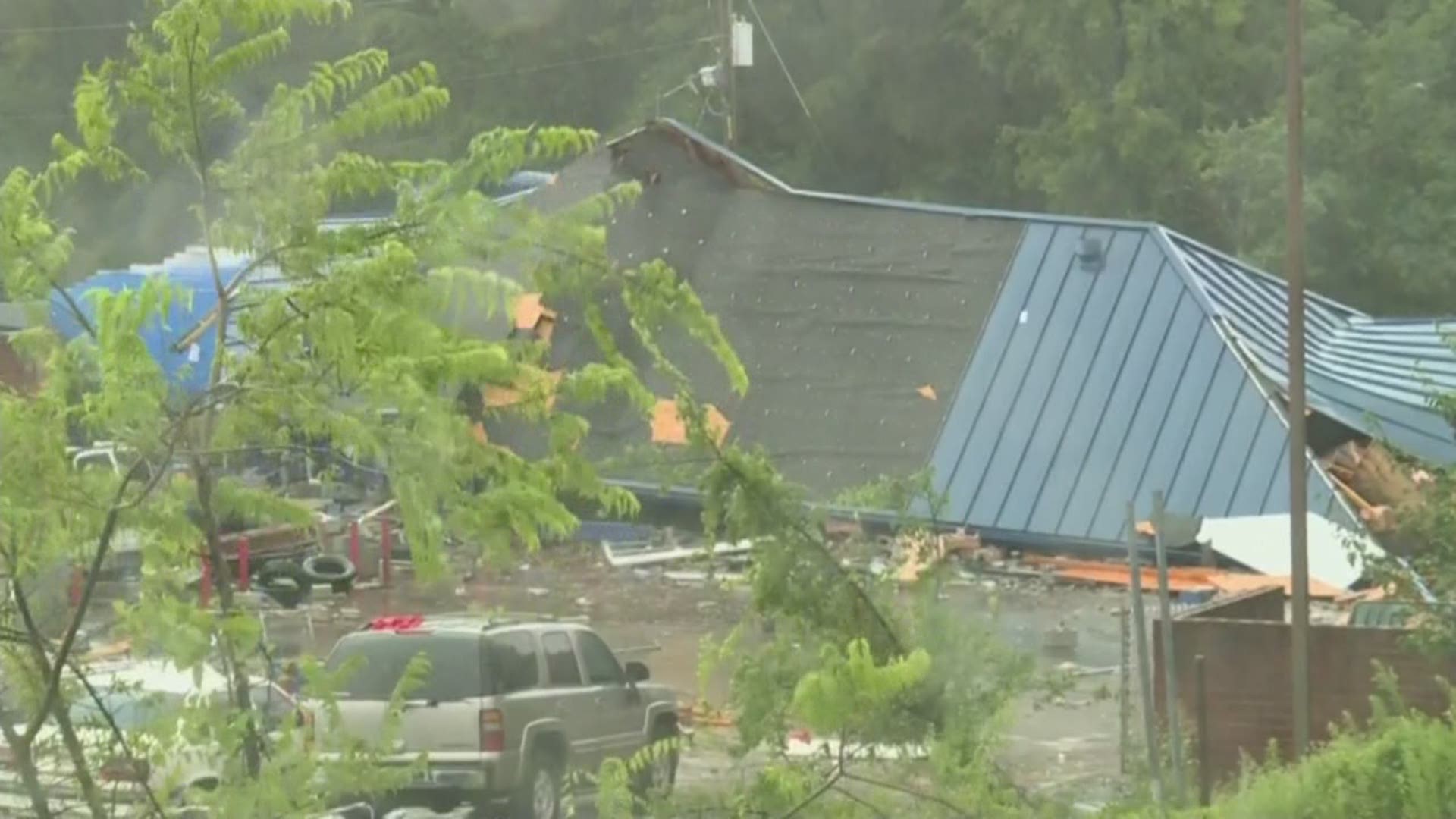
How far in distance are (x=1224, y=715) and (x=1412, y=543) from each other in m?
1.94

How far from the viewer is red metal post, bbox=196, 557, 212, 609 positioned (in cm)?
521

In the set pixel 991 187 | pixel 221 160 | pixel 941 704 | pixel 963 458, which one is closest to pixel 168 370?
pixel 221 160

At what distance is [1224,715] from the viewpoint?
1131cm

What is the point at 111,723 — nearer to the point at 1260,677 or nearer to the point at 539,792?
the point at 539,792

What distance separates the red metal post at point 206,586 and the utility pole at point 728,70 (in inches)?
700

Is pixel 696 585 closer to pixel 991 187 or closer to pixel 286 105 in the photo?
pixel 991 187

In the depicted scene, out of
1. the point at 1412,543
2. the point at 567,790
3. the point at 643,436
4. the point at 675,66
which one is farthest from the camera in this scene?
the point at 675,66

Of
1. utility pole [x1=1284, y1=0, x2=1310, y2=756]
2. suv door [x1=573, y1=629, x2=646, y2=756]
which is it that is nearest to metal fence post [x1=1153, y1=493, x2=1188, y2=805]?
utility pole [x1=1284, y1=0, x2=1310, y2=756]

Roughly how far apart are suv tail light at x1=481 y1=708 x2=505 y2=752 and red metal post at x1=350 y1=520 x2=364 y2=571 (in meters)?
2.93

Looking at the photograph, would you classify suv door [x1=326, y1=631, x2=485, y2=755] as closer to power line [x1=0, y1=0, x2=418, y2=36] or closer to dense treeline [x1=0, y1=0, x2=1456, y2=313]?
power line [x1=0, y1=0, x2=418, y2=36]

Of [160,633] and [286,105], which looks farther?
[286,105]

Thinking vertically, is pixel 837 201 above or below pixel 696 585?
above

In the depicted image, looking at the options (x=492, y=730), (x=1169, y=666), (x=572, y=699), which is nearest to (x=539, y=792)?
(x=492, y=730)

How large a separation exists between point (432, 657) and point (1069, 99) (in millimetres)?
18581
